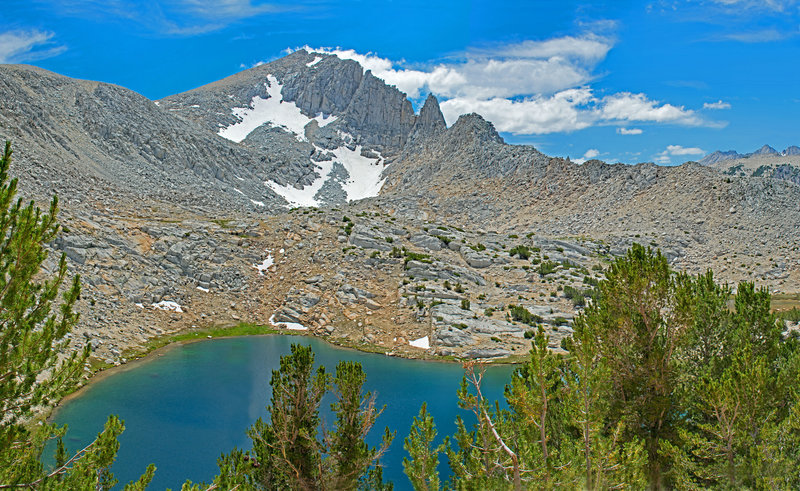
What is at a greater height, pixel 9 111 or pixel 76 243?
pixel 9 111

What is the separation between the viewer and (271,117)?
142 meters

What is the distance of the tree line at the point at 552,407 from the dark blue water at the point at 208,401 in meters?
8.49

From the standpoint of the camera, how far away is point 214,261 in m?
52.4

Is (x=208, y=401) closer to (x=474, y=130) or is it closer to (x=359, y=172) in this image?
→ (x=474, y=130)

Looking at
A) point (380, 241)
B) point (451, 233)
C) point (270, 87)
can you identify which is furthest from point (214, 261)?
point (270, 87)

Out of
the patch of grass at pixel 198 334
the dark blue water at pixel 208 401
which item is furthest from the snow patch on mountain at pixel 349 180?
the dark blue water at pixel 208 401

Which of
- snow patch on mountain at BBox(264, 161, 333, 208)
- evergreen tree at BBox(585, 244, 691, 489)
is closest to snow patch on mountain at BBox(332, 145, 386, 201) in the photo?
snow patch on mountain at BBox(264, 161, 333, 208)

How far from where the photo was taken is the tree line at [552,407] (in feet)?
30.5

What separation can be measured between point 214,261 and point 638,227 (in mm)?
62987

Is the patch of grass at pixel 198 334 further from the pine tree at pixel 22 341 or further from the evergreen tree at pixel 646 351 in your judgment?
the evergreen tree at pixel 646 351

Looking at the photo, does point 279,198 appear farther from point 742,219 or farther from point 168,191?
point 742,219

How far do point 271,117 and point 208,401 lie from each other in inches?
4877

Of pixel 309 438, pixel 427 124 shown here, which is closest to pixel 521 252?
pixel 309 438

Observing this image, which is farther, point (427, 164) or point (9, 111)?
point (427, 164)
